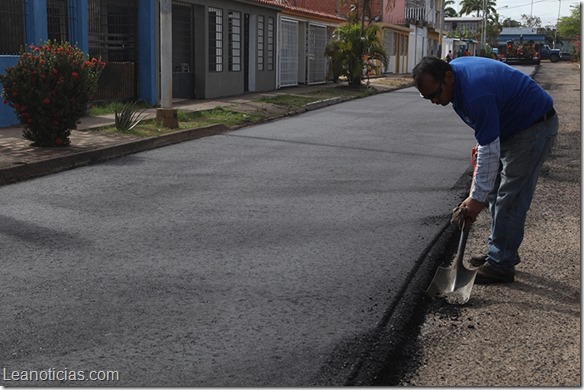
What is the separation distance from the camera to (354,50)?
28.8 m

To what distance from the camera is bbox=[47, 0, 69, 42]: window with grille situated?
49.7 ft

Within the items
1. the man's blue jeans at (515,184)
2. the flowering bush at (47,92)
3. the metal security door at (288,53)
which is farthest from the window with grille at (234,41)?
the man's blue jeans at (515,184)

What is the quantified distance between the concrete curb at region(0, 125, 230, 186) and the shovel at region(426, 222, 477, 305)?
221 inches

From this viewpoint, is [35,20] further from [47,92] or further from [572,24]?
[572,24]

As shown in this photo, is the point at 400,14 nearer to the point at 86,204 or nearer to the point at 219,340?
the point at 86,204

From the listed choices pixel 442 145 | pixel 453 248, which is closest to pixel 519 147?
pixel 453 248

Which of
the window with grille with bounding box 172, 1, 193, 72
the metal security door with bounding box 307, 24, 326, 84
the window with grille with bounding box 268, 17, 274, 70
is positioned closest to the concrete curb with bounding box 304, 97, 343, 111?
the window with grille with bounding box 172, 1, 193, 72

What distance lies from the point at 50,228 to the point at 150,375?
331cm

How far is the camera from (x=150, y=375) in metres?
3.59

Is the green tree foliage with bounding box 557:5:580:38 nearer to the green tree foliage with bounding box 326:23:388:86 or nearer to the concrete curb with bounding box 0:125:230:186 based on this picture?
the green tree foliage with bounding box 326:23:388:86

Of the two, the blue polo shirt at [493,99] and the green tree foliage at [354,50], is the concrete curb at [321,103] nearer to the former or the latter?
the green tree foliage at [354,50]

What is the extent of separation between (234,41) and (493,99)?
20.3 metres

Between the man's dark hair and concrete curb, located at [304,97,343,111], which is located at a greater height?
the man's dark hair

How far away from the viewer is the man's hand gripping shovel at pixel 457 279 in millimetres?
4836
